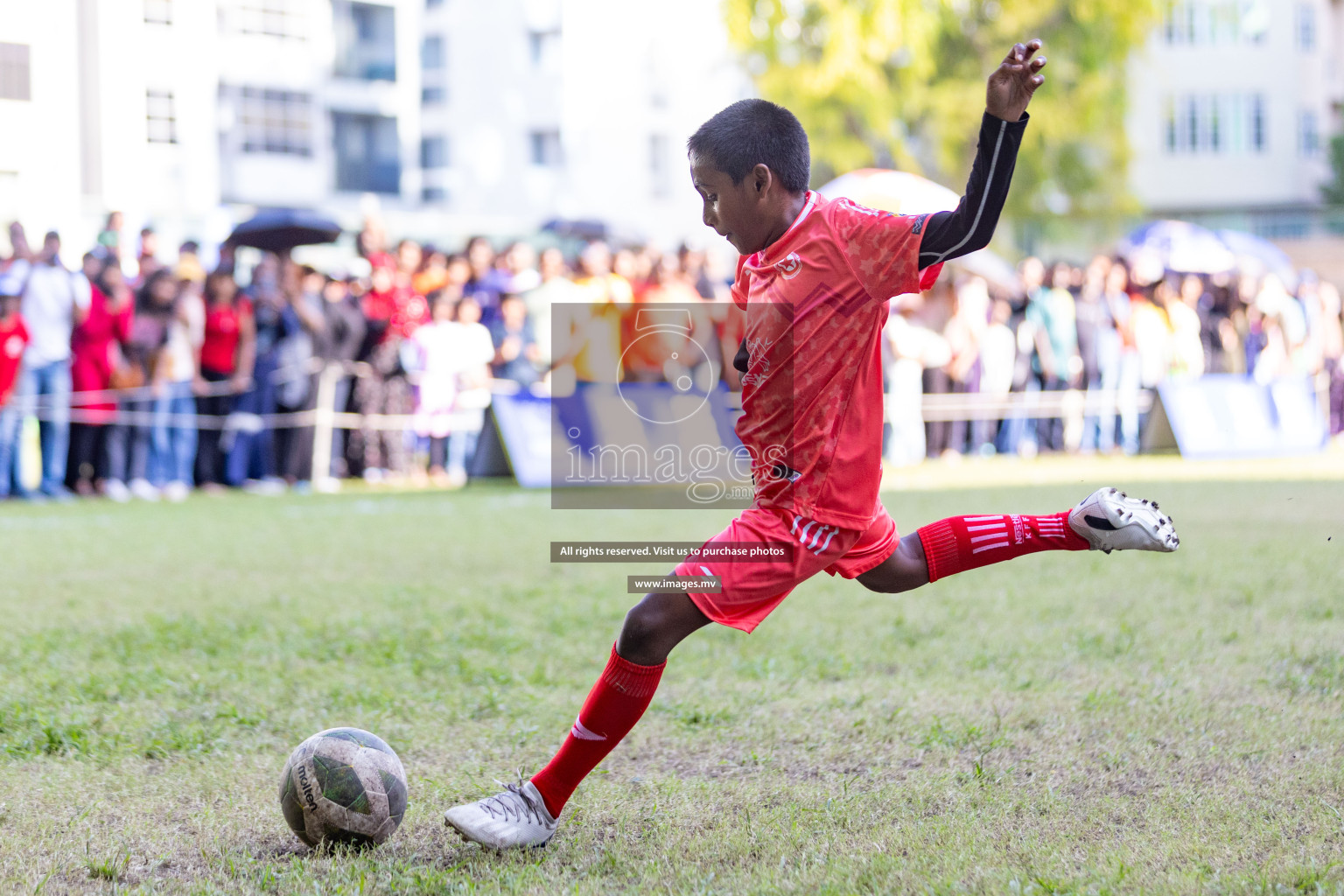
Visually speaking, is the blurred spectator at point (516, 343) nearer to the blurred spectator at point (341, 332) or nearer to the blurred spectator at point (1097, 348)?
the blurred spectator at point (341, 332)

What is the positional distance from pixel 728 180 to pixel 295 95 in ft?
130

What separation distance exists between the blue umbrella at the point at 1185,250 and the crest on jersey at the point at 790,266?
56.5 feet

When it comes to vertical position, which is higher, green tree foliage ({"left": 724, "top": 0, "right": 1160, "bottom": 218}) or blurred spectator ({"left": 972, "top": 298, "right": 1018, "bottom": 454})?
green tree foliage ({"left": 724, "top": 0, "right": 1160, "bottom": 218})

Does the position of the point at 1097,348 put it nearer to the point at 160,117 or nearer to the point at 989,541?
the point at 989,541

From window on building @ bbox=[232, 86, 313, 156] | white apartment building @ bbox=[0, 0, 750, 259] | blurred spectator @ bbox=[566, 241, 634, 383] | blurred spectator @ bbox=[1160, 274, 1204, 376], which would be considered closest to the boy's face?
blurred spectator @ bbox=[566, 241, 634, 383]

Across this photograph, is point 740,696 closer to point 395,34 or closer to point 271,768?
point 271,768

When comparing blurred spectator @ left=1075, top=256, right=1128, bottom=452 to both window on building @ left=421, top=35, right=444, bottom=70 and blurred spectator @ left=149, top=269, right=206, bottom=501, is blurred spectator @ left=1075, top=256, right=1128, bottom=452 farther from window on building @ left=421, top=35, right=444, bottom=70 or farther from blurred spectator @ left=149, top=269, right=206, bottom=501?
window on building @ left=421, top=35, right=444, bottom=70

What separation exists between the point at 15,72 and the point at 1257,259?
99.4ft

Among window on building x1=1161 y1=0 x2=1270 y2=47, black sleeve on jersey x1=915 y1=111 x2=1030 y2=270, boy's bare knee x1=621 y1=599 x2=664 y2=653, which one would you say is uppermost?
window on building x1=1161 y1=0 x2=1270 y2=47

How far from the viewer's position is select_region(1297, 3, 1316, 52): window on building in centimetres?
4841

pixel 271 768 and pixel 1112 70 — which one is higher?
pixel 1112 70

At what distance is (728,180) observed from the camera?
11.8 feet

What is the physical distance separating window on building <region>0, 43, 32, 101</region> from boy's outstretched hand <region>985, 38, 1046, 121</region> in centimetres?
3742

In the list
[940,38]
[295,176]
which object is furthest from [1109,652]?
[295,176]
